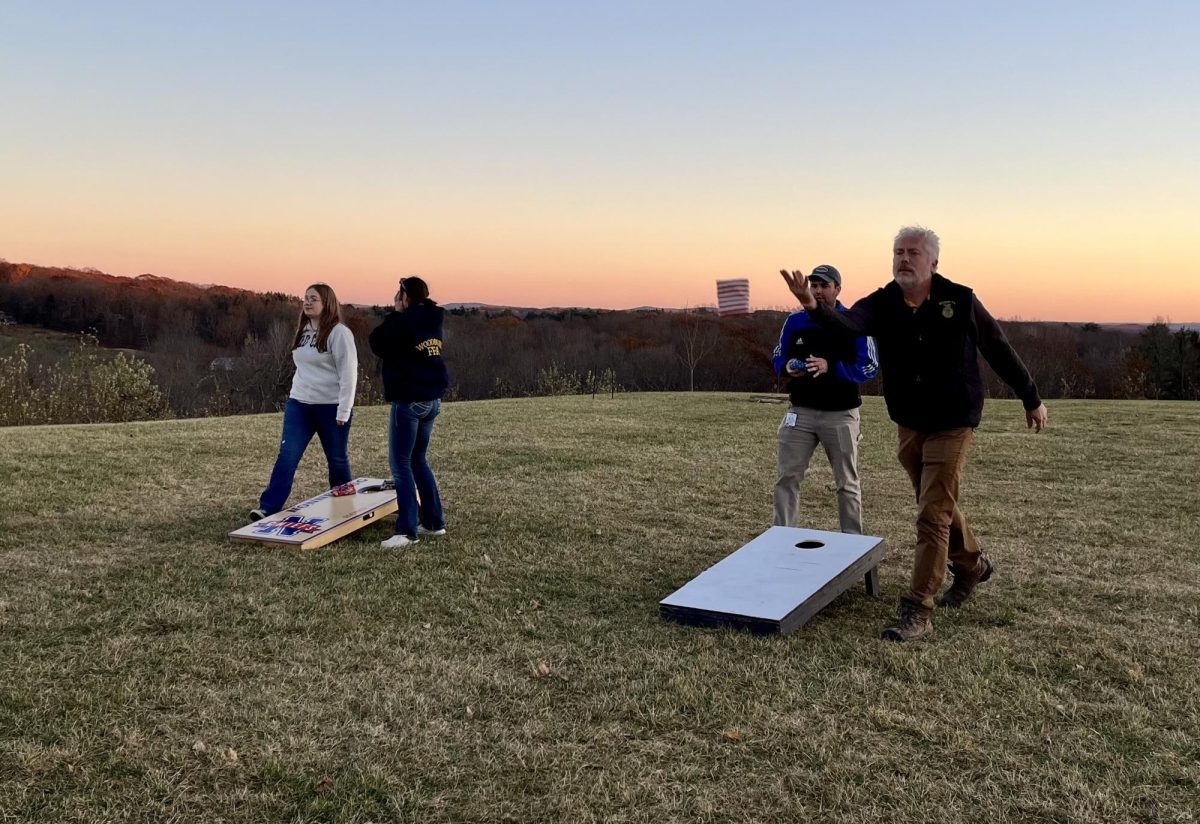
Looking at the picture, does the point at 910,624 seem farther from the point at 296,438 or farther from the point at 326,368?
the point at 296,438

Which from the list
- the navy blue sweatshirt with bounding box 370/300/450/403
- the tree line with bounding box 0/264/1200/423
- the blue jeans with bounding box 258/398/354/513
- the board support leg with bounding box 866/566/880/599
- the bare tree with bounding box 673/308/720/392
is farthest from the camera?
the bare tree with bounding box 673/308/720/392

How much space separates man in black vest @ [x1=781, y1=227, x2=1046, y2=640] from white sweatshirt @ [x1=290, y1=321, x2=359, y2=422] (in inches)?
156

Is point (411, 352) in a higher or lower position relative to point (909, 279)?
lower

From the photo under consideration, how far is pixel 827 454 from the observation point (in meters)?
5.76

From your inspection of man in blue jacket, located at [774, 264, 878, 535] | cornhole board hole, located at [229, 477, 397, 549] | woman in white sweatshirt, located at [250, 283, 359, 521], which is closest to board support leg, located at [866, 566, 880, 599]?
man in blue jacket, located at [774, 264, 878, 535]

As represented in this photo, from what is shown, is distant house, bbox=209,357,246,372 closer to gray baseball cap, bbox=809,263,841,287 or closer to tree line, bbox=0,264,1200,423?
tree line, bbox=0,264,1200,423

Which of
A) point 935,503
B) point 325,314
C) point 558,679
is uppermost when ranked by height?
point 325,314

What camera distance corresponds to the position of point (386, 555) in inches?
245

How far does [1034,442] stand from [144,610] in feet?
41.6

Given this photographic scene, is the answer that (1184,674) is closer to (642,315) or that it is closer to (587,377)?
(587,377)

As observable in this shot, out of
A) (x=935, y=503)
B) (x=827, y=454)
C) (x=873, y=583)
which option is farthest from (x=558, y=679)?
(x=827, y=454)

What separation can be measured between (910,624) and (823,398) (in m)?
1.74

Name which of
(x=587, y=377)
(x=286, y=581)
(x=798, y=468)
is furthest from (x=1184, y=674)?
(x=587, y=377)

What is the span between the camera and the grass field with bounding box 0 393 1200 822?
302cm
